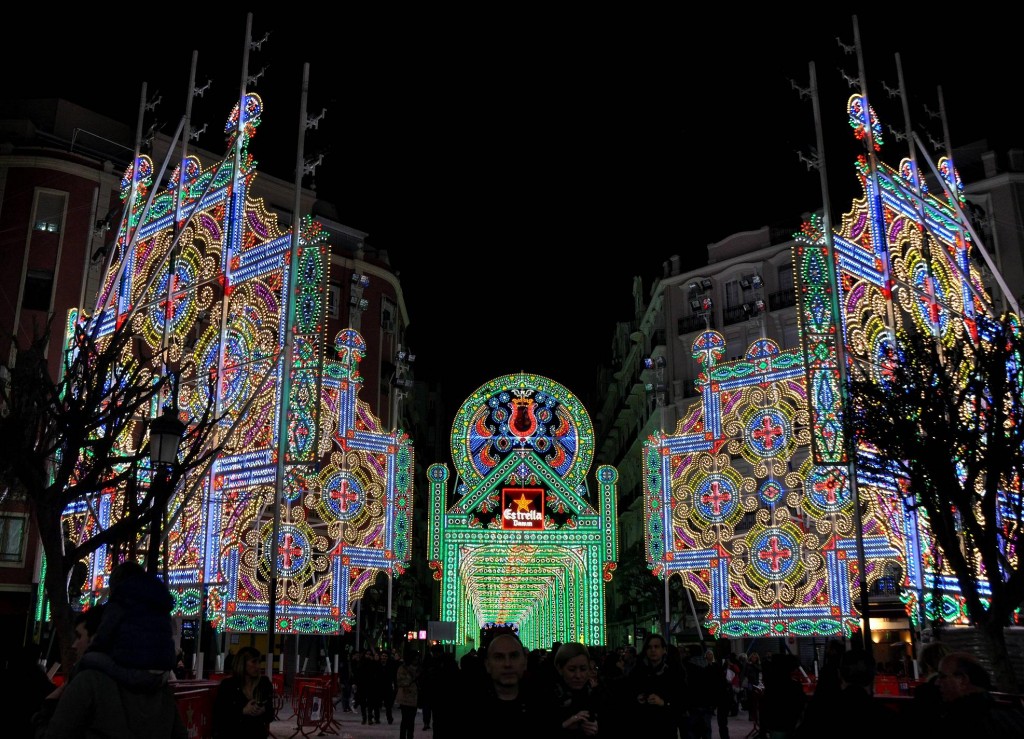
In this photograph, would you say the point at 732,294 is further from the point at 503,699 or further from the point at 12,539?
the point at 503,699

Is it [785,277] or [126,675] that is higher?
[785,277]

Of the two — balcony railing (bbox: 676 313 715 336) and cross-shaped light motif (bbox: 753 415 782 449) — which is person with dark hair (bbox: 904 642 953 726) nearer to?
cross-shaped light motif (bbox: 753 415 782 449)

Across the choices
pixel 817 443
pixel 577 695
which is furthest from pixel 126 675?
pixel 817 443

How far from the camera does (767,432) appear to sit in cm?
2458

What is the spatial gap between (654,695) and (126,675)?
4515mm

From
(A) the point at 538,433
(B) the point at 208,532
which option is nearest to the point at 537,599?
(A) the point at 538,433

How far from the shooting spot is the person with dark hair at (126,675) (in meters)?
5.03

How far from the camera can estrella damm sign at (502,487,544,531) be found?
31.9 metres

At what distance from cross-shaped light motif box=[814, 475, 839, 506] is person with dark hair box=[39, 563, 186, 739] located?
63.5ft

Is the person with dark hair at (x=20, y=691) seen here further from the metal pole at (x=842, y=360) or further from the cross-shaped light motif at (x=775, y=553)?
the cross-shaped light motif at (x=775, y=553)

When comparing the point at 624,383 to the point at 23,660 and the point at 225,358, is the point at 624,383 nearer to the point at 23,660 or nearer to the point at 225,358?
the point at 225,358

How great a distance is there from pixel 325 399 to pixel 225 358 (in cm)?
335

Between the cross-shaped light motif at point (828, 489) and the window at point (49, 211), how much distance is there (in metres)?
30.0

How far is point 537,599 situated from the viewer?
68.7 m
